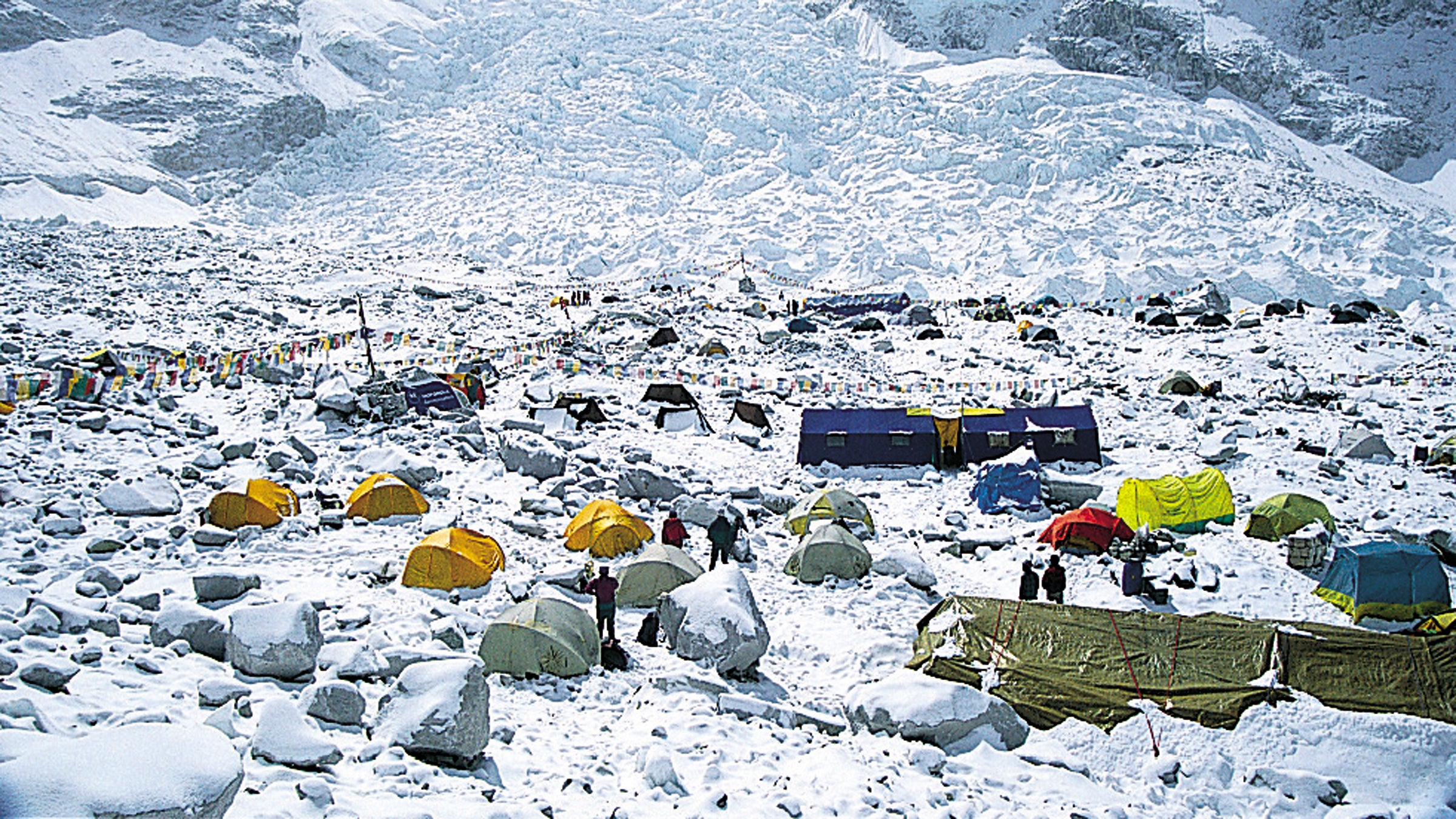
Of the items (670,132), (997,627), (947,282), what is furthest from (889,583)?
(670,132)

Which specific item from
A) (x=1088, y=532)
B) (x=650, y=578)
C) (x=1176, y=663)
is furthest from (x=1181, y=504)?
(x=650, y=578)

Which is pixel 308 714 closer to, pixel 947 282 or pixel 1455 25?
pixel 947 282

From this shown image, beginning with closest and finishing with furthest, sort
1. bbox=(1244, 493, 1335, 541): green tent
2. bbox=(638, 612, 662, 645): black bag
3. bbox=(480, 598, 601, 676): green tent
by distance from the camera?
bbox=(480, 598, 601, 676): green tent < bbox=(638, 612, 662, 645): black bag < bbox=(1244, 493, 1335, 541): green tent

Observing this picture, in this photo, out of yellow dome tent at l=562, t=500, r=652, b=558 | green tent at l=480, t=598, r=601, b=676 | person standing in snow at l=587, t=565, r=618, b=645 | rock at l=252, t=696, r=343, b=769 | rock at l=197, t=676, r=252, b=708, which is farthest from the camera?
yellow dome tent at l=562, t=500, r=652, b=558

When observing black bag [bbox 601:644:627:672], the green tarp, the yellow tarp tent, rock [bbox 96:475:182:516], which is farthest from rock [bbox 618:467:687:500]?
the yellow tarp tent

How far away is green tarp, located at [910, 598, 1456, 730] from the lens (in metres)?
8.05

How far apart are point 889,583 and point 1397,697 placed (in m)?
5.53

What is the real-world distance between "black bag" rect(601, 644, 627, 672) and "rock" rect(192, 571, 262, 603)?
383 centimetres

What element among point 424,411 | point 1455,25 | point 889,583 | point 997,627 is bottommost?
point 424,411

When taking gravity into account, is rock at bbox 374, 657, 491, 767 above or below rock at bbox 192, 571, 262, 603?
above

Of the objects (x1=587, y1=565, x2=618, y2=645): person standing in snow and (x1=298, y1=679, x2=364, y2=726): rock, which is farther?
(x1=587, y1=565, x2=618, y2=645): person standing in snow

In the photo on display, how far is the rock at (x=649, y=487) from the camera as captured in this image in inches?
595

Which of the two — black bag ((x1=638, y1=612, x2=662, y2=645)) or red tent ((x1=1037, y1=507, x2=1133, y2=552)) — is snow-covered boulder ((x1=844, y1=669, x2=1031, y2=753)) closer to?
black bag ((x1=638, y1=612, x2=662, y2=645))

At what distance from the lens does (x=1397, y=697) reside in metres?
7.98
